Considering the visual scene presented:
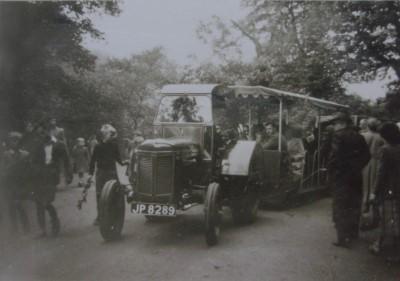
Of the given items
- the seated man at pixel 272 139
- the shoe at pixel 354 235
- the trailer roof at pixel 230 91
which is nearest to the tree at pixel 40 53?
the trailer roof at pixel 230 91

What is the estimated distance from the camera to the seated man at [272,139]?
316 inches

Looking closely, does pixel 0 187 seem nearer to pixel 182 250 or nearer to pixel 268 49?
pixel 182 250

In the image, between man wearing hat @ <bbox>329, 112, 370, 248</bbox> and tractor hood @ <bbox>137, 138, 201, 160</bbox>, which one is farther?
tractor hood @ <bbox>137, 138, 201, 160</bbox>

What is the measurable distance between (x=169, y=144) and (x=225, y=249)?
146cm

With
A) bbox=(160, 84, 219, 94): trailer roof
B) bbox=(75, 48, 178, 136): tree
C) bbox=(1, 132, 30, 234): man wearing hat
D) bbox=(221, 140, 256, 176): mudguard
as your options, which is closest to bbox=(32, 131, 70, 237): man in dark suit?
bbox=(1, 132, 30, 234): man wearing hat

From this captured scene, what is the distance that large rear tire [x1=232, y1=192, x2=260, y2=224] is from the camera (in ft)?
21.8

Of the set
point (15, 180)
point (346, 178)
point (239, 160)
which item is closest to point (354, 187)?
point (346, 178)

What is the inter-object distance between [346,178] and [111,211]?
294cm

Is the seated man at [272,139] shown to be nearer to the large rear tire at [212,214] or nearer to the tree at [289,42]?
the tree at [289,42]

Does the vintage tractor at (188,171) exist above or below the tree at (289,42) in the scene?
below

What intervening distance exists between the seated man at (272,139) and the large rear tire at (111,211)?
3277mm

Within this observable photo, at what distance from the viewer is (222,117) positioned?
6.81 metres

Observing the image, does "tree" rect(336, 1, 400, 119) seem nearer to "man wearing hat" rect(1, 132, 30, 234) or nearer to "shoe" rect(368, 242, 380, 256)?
"shoe" rect(368, 242, 380, 256)

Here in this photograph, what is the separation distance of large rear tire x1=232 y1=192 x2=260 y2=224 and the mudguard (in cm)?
47
